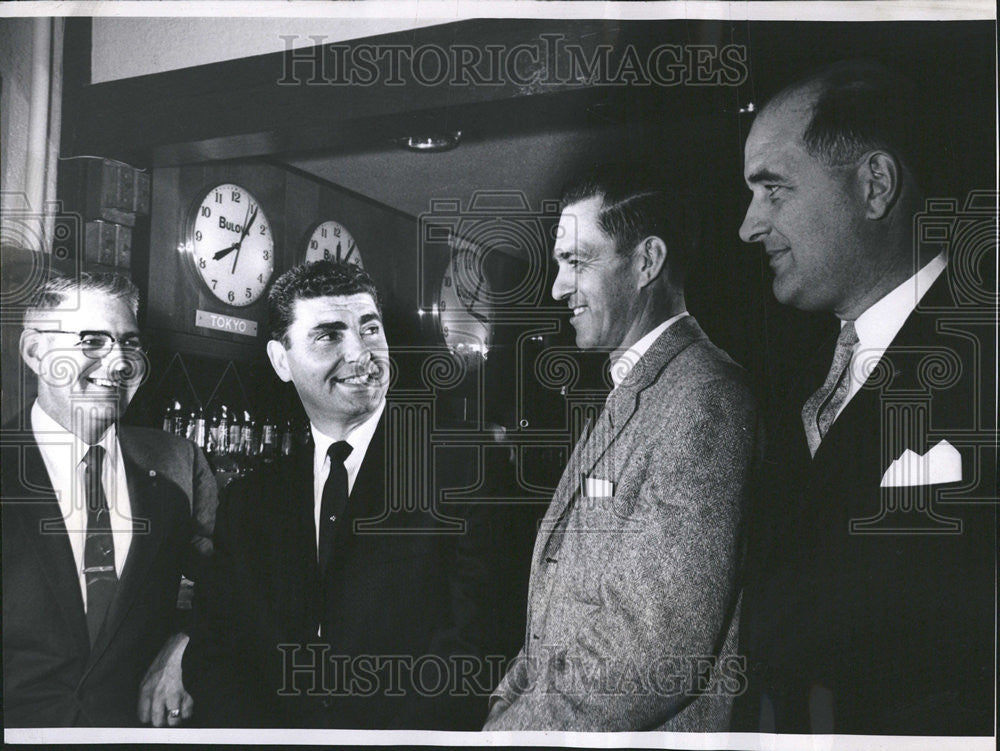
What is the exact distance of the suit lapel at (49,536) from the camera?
2.15 meters

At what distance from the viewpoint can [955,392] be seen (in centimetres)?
210

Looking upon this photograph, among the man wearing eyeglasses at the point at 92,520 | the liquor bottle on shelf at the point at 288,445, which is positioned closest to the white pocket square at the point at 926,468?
the liquor bottle on shelf at the point at 288,445

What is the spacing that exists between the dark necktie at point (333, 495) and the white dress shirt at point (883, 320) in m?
1.15

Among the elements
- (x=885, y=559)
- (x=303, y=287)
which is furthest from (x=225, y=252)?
(x=885, y=559)

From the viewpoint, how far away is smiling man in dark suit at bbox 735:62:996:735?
205 cm

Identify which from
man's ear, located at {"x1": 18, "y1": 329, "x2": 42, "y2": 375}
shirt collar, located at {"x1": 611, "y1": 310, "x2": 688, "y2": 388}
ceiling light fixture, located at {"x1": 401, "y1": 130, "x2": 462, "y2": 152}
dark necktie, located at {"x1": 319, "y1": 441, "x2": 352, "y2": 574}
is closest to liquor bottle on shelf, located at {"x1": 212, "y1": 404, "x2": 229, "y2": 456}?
dark necktie, located at {"x1": 319, "y1": 441, "x2": 352, "y2": 574}

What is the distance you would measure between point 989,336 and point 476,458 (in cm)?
122

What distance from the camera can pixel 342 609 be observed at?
211 centimetres

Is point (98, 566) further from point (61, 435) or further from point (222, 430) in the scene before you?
point (222, 430)

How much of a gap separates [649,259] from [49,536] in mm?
1560

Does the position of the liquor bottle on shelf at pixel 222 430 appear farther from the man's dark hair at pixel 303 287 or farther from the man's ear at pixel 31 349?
the man's ear at pixel 31 349

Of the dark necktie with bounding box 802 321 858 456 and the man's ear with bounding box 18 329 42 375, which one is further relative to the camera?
the man's ear with bounding box 18 329 42 375

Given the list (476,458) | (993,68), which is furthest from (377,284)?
(993,68)

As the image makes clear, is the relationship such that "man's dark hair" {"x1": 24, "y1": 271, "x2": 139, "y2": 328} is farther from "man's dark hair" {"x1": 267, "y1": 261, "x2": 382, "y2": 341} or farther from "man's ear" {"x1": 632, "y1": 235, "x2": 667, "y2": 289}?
"man's ear" {"x1": 632, "y1": 235, "x2": 667, "y2": 289}
